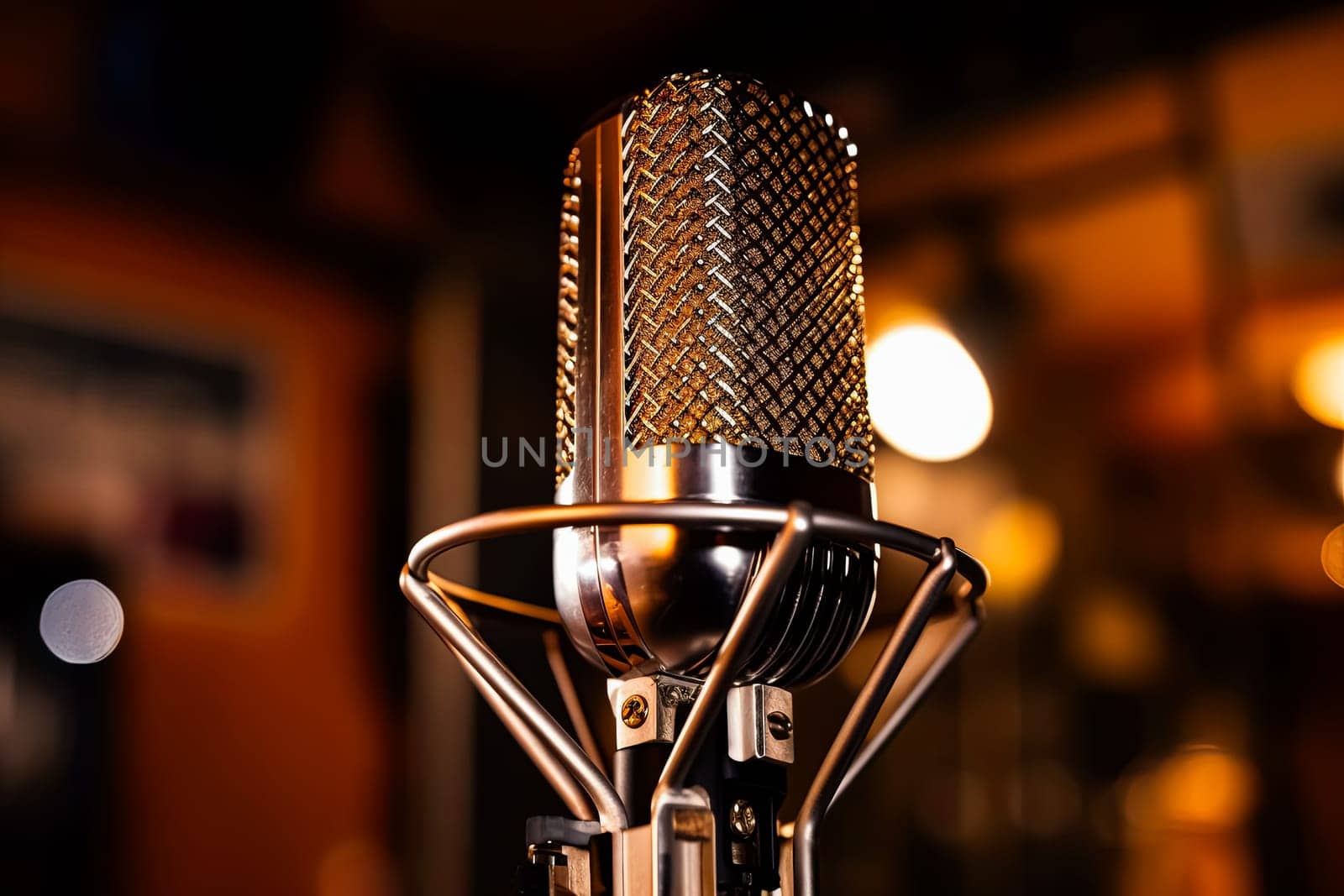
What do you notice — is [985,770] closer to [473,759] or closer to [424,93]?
[473,759]

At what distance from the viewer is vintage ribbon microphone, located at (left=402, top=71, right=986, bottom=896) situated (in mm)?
463

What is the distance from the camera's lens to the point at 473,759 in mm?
1431

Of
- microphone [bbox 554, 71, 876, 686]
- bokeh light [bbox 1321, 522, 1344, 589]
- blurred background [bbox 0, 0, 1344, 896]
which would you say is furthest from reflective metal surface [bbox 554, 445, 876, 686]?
bokeh light [bbox 1321, 522, 1344, 589]

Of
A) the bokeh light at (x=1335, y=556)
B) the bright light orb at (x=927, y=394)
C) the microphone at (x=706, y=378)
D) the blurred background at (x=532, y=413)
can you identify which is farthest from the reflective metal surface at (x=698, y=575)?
the bright light orb at (x=927, y=394)

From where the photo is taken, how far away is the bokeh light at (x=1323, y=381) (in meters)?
1.09

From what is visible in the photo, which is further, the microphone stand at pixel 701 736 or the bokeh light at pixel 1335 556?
the bokeh light at pixel 1335 556

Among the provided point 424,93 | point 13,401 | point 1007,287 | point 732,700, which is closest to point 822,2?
point 1007,287

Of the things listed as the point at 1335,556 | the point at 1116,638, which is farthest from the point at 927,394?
the point at 1335,556

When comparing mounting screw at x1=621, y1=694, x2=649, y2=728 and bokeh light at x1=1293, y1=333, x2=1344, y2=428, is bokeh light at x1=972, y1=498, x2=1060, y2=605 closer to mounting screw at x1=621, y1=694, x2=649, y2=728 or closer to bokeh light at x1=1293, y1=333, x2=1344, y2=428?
bokeh light at x1=1293, y1=333, x2=1344, y2=428

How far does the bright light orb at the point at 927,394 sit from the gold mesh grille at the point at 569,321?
2.68ft

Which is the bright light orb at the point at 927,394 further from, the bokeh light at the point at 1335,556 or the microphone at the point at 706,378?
the microphone at the point at 706,378

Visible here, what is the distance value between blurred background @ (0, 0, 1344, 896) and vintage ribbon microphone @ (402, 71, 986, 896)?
22.8 inches

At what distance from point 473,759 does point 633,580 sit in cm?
102

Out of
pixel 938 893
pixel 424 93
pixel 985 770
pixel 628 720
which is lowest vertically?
pixel 938 893
